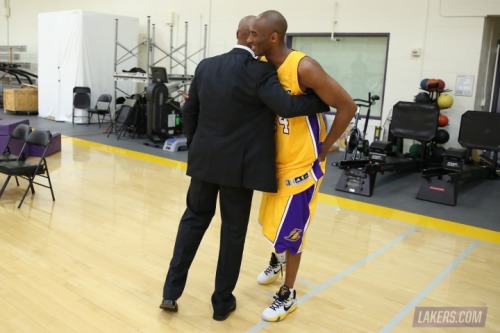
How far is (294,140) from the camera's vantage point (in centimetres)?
247

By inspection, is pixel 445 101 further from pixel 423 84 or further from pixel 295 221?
pixel 295 221

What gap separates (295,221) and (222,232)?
1.29 ft

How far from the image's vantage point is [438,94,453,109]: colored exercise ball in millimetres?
7184

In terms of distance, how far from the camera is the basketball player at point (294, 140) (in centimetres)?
231

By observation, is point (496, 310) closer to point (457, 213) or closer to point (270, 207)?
point (270, 207)

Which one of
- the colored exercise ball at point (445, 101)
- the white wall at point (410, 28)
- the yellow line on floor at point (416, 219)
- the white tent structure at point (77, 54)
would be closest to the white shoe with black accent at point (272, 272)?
the yellow line on floor at point (416, 219)

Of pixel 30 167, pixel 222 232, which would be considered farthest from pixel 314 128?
pixel 30 167

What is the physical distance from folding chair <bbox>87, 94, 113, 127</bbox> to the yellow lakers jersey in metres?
8.21

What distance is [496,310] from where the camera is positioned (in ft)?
9.97

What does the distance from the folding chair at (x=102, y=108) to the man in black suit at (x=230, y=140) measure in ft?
26.2

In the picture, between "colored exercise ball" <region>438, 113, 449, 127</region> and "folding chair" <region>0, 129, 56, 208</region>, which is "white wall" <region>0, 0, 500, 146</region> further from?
"folding chair" <region>0, 129, 56, 208</region>

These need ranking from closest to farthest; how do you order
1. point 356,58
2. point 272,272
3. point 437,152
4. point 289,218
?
1. point 289,218
2. point 272,272
3. point 437,152
4. point 356,58

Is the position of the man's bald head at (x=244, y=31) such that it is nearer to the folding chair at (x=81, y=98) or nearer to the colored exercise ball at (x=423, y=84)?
the colored exercise ball at (x=423, y=84)

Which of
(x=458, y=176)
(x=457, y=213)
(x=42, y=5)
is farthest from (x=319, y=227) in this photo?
(x=42, y=5)
